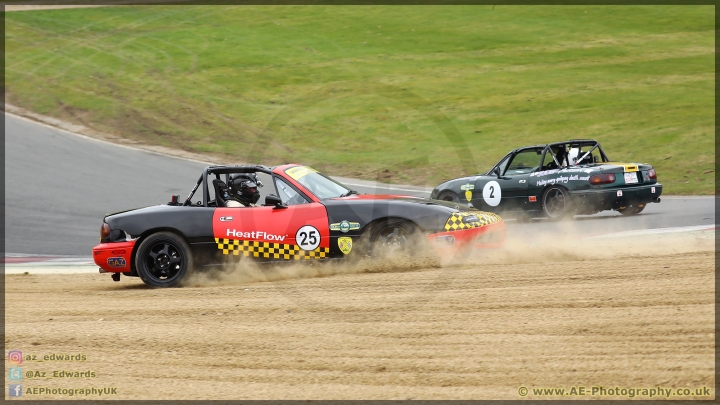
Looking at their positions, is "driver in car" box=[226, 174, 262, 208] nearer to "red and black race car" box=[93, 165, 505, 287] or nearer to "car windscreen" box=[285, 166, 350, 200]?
"red and black race car" box=[93, 165, 505, 287]

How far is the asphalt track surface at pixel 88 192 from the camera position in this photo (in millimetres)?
12461

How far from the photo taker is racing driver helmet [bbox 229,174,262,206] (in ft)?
29.3

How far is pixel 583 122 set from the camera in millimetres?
21109

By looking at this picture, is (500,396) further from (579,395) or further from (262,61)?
(262,61)

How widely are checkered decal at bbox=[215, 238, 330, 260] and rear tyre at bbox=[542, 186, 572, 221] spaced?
18.9 ft

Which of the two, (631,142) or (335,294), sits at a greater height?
(631,142)

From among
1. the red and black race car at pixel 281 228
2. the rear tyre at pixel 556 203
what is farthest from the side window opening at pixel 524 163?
the red and black race car at pixel 281 228

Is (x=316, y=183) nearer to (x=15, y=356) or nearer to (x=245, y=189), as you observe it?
(x=245, y=189)

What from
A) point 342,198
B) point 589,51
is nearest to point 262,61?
point 589,51

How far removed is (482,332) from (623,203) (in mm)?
7575

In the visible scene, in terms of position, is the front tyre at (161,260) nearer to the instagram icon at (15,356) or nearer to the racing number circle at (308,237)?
the racing number circle at (308,237)

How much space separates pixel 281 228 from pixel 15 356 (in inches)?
127

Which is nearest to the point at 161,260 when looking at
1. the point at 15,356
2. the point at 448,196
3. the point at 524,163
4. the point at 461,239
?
the point at 15,356

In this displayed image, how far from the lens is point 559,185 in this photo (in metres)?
12.7
